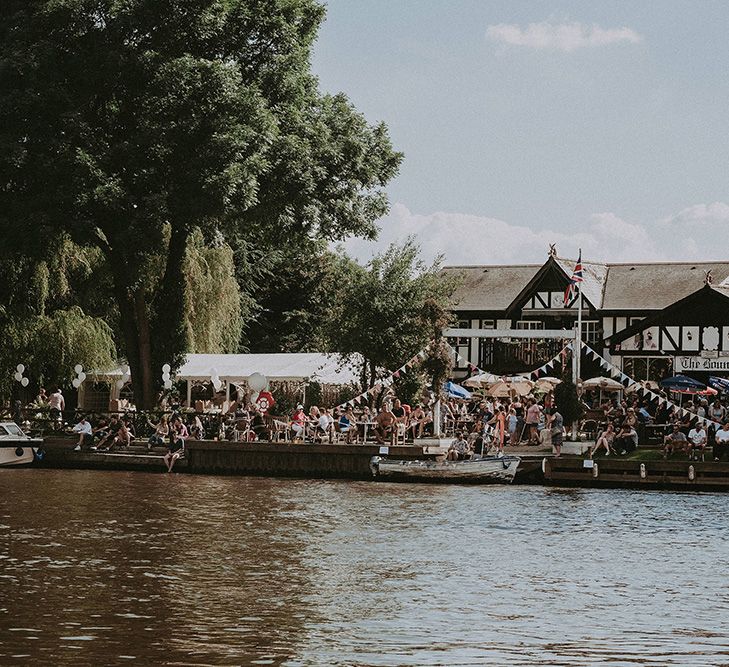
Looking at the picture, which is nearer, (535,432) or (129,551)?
(129,551)

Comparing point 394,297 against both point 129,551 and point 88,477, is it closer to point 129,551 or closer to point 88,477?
point 88,477

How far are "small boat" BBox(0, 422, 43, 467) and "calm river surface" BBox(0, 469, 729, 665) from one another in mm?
8147

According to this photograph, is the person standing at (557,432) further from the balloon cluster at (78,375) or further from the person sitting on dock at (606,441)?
the balloon cluster at (78,375)

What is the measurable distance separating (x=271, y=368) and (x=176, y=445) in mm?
10766

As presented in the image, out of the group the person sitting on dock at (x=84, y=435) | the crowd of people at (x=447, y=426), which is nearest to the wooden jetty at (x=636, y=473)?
the crowd of people at (x=447, y=426)

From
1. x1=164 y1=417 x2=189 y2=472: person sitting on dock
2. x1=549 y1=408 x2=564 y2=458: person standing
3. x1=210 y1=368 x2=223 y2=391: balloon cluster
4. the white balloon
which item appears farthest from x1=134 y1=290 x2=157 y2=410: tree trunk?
x1=549 y1=408 x2=564 y2=458: person standing

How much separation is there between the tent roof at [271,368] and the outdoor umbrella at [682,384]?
13.1 meters

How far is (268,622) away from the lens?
17.8m

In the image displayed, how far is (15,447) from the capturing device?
147 feet

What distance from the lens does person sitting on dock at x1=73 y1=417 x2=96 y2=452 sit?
1825 inches

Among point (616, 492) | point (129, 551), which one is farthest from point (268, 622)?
point (616, 492)

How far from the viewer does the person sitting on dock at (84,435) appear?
152 feet

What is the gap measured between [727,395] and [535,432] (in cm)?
856

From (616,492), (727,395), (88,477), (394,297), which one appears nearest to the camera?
(616,492)
